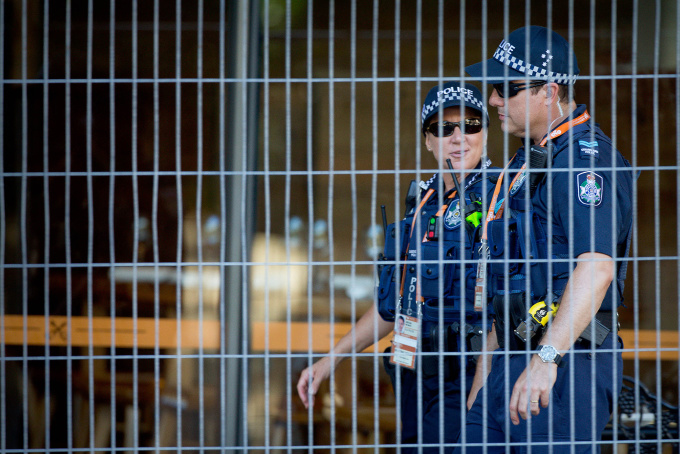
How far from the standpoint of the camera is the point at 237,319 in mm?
3977

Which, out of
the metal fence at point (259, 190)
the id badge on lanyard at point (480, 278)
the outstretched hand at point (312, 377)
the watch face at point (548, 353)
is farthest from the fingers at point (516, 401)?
the metal fence at point (259, 190)

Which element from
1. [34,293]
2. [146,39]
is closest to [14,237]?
[34,293]

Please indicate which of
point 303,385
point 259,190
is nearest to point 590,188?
point 303,385

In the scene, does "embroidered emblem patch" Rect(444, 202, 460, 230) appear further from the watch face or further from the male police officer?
the watch face

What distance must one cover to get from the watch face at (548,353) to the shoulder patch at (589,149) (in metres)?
0.56

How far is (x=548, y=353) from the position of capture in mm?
2008

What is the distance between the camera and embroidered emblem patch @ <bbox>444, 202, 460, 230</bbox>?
2564 mm

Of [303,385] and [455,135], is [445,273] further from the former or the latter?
[303,385]

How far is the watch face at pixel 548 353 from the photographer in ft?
6.58

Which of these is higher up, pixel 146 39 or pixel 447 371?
pixel 146 39

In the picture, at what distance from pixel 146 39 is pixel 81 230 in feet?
4.06

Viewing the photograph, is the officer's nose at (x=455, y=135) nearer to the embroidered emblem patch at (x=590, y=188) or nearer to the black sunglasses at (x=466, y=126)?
the black sunglasses at (x=466, y=126)

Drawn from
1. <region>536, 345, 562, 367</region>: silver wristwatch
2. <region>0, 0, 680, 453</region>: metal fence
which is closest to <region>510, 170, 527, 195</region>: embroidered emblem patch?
<region>536, 345, 562, 367</region>: silver wristwatch

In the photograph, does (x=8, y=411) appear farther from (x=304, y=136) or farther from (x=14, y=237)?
(x=304, y=136)
